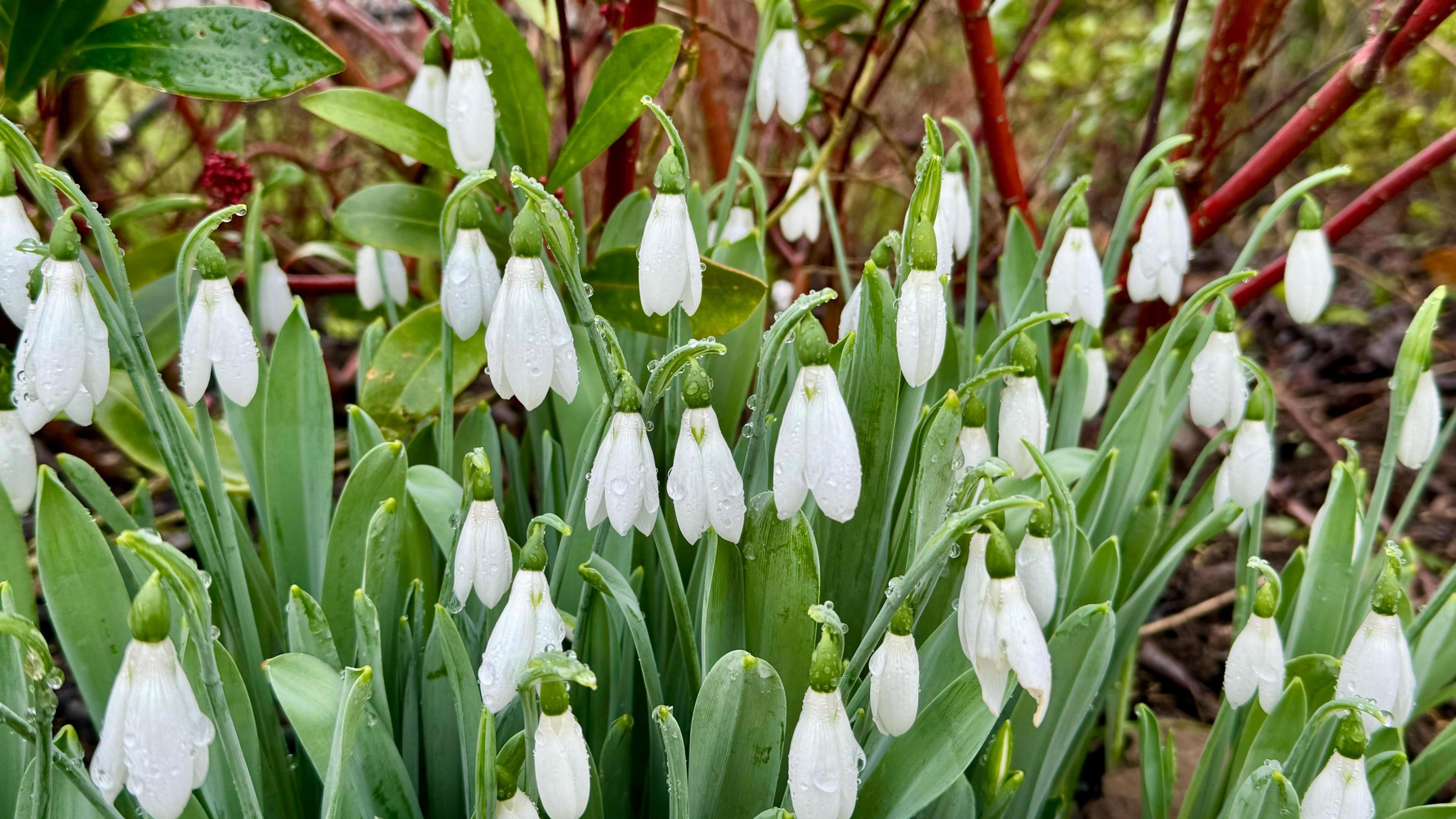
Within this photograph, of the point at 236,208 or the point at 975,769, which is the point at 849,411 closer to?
the point at 975,769

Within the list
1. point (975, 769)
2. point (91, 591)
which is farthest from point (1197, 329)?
point (91, 591)

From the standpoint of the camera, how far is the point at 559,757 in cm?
71

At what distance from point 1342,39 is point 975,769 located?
3.25 meters

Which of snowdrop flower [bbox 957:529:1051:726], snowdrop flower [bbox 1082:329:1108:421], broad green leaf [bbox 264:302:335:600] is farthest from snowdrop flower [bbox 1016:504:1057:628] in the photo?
broad green leaf [bbox 264:302:335:600]

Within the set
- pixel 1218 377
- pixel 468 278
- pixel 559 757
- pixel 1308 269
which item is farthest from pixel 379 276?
pixel 1308 269

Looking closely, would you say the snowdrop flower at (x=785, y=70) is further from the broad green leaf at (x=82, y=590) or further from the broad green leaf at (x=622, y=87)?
the broad green leaf at (x=82, y=590)

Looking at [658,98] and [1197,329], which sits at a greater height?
[658,98]

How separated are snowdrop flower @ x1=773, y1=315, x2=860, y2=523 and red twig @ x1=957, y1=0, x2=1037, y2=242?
98 cm

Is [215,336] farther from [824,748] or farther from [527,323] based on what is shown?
[824,748]

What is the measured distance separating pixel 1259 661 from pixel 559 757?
644 mm

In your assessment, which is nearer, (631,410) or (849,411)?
(631,410)

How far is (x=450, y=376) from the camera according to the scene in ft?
3.52

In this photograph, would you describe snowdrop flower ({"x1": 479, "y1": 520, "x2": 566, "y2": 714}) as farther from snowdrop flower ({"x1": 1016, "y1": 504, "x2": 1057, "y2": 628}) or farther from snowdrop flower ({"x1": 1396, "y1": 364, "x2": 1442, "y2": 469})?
snowdrop flower ({"x1": 1396, "y1": 364, "x2": 1442, "y2": 469})

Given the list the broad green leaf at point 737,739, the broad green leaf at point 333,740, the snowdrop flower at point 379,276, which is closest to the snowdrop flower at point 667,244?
the broad green leaf at point 737,739
